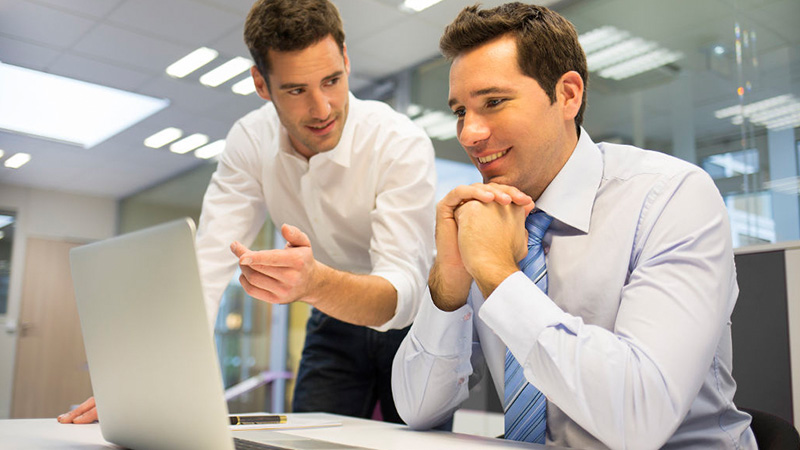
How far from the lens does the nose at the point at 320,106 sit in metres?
1.73

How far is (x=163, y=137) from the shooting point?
19.3 ft

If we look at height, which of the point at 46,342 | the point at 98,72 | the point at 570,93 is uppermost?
the point at 98,72

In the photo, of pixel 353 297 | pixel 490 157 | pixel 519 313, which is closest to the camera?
pixel 519 313

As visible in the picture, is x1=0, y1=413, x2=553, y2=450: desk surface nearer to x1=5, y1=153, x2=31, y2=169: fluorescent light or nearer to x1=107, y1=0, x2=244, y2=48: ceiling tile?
x1=107, y1=0, x2=244, y2=48: ceiling tile

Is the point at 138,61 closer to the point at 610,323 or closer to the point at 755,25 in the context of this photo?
the point at 755,25

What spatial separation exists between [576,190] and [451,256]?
25 centimetres

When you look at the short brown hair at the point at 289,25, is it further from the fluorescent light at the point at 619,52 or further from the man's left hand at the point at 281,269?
Result: the fluorescent light at the point at 619,52

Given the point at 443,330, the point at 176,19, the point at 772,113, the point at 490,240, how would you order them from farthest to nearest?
the point at 176,19 → the point at 772,113 → the point at 443,330 → the point at 490,240

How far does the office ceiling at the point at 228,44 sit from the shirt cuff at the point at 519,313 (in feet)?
8.79

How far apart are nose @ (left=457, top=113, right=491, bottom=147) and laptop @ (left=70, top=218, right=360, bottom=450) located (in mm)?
608

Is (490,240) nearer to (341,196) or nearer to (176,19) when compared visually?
(341,196)

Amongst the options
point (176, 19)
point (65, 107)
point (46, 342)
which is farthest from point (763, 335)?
point (46, 342)

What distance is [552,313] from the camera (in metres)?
0.92

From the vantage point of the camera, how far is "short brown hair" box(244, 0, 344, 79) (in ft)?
5.57
